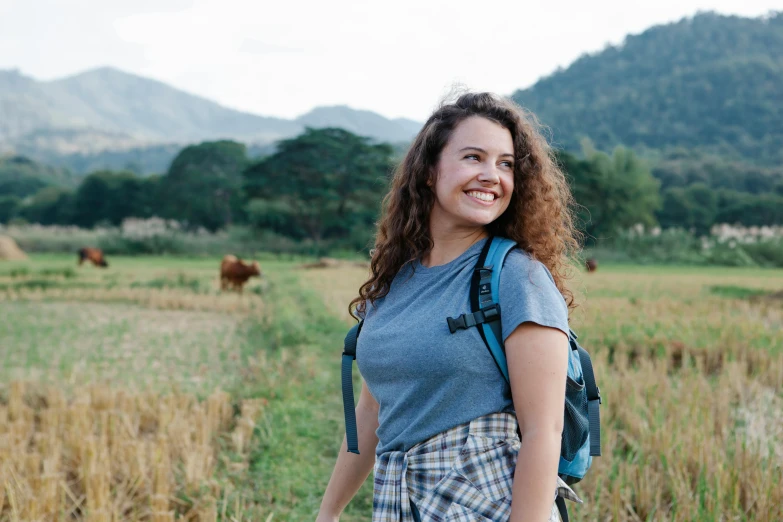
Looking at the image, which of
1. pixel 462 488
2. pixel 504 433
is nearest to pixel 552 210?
pixel 504 433

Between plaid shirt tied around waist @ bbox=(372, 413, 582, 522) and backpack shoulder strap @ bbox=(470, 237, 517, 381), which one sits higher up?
backpack shoulder strap @ bbox=(470, 237, 517, 381)

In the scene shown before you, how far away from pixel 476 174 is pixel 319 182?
3656 centimetres

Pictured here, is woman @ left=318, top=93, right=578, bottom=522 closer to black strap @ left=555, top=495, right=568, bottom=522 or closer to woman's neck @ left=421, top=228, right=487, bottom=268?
woman's neck @ left=421, top=228, right=487, bottom=268

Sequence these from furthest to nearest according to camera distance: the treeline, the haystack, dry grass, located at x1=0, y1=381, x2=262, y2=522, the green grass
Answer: the treeline
the haystack
the green grass
dry grass, located at x1=0, y1=381, x2=262, y2=522

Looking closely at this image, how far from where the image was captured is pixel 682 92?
9075 centimetres

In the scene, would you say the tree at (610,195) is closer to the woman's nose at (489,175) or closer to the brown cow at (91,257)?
the brown cow at (91,257)

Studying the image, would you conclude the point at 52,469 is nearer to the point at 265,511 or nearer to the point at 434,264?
the point at 265,511

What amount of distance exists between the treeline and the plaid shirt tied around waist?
27.0 metres

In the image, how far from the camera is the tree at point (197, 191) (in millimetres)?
46688

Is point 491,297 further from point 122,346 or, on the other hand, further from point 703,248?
point 703,248

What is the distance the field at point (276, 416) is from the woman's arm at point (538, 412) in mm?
827

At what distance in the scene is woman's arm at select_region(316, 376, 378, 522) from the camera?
Result: 185 cm

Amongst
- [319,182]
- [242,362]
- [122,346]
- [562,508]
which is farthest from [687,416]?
[319,182]

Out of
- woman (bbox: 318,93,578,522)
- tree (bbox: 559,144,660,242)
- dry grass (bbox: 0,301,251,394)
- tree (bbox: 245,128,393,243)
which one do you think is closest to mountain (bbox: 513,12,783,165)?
tree (bbox: 559,144,660,242)
